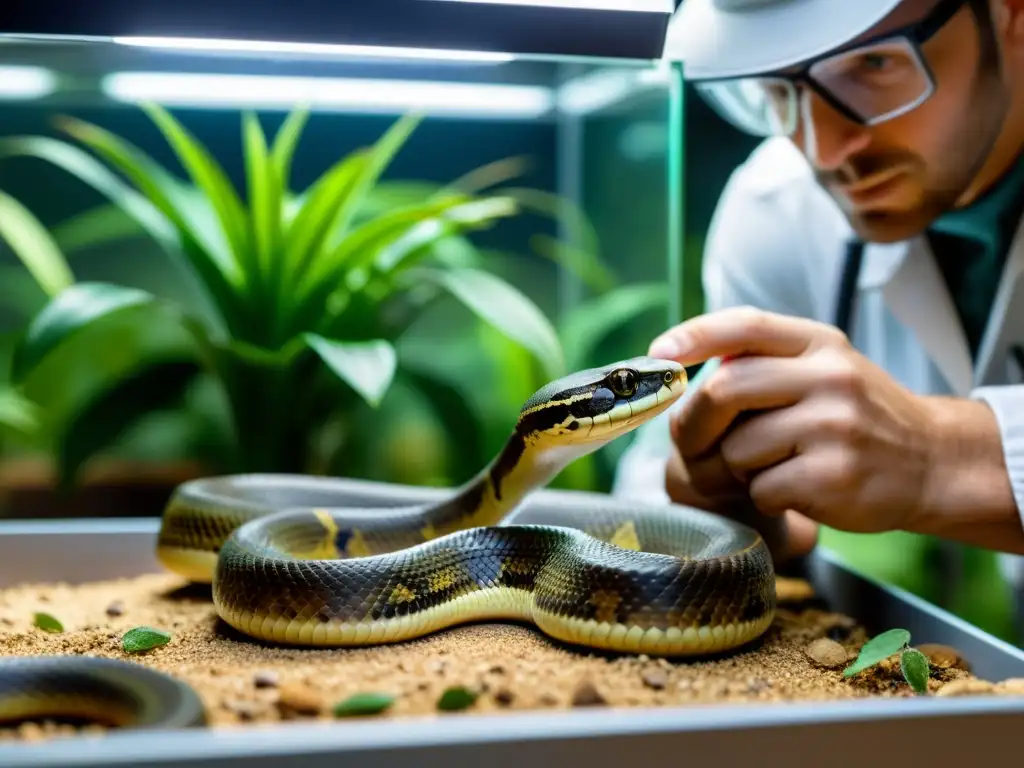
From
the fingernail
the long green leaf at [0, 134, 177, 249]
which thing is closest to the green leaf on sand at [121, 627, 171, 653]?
the fingernail

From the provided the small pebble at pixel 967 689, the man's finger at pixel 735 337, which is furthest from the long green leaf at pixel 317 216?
the small pebble at pixel 967 689

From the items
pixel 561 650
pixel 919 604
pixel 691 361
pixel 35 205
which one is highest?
pixel 35 205

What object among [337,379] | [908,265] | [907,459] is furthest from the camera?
[337,379]

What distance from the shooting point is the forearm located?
1537mm

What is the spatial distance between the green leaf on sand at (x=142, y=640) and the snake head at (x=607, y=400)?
695 mm

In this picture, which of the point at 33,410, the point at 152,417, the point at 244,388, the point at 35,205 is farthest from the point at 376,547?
the point at 35,205

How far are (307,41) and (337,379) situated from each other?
3.59 ft

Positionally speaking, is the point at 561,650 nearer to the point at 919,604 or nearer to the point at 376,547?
the point at 376,547

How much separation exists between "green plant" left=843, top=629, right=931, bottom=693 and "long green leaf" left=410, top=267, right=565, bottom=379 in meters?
0.90

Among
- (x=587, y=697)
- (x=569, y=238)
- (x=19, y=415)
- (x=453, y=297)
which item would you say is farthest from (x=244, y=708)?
(x=569, y=238)

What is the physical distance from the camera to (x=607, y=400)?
1455mm

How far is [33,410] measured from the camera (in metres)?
2.57

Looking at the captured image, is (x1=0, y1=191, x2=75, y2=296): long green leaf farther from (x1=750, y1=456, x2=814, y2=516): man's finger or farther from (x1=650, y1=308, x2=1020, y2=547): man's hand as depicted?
(x1=750, y1=456, x2=814, y2=516): man's finger

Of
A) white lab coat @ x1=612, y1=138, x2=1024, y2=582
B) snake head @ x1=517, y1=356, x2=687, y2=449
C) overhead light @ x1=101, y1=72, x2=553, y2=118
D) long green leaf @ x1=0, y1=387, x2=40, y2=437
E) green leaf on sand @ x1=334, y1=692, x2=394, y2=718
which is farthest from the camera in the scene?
long green leaf @ x1=0, y1=387, x2=40, y2=437
